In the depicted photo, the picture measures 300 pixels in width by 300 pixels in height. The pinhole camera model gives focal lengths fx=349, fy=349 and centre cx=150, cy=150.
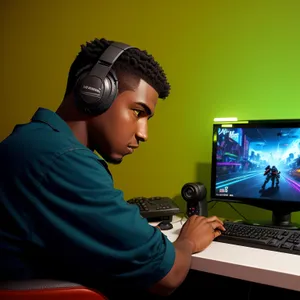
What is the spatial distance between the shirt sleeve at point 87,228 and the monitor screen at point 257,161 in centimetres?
82

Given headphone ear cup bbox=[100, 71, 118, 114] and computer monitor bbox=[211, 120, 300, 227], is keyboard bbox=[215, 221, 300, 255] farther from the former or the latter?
headphone ear cup bbox=[100, 71, 118, 114]

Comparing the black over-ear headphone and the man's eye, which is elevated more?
the black over-ear headphone

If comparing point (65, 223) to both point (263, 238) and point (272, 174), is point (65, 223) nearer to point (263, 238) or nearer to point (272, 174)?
→ point (263, 238)

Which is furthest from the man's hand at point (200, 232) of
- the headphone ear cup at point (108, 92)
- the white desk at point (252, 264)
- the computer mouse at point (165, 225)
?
the headphone ear cup at point (108, 92)

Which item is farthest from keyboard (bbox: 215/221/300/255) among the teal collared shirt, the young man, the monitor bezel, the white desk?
the teal collared shirt

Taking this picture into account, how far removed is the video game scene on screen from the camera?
1316 millimetres

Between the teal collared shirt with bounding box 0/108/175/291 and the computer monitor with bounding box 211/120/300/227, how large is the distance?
0.81m

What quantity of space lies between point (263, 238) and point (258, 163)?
39 cm

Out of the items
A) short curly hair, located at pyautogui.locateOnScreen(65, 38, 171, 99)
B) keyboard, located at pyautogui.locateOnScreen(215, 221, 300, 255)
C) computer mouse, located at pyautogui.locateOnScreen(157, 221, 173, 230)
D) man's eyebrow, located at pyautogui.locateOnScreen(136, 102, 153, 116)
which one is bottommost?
computer mouse, located at pyautogui.locateOnScreen(157, 221, 173, 230)

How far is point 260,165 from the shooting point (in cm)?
137

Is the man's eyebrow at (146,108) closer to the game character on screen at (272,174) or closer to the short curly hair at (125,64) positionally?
the short curly hair at (125,64)

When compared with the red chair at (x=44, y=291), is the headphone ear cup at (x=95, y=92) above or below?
above

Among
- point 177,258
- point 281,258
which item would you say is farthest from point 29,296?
point 281,258

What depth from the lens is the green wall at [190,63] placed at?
1.51 m
